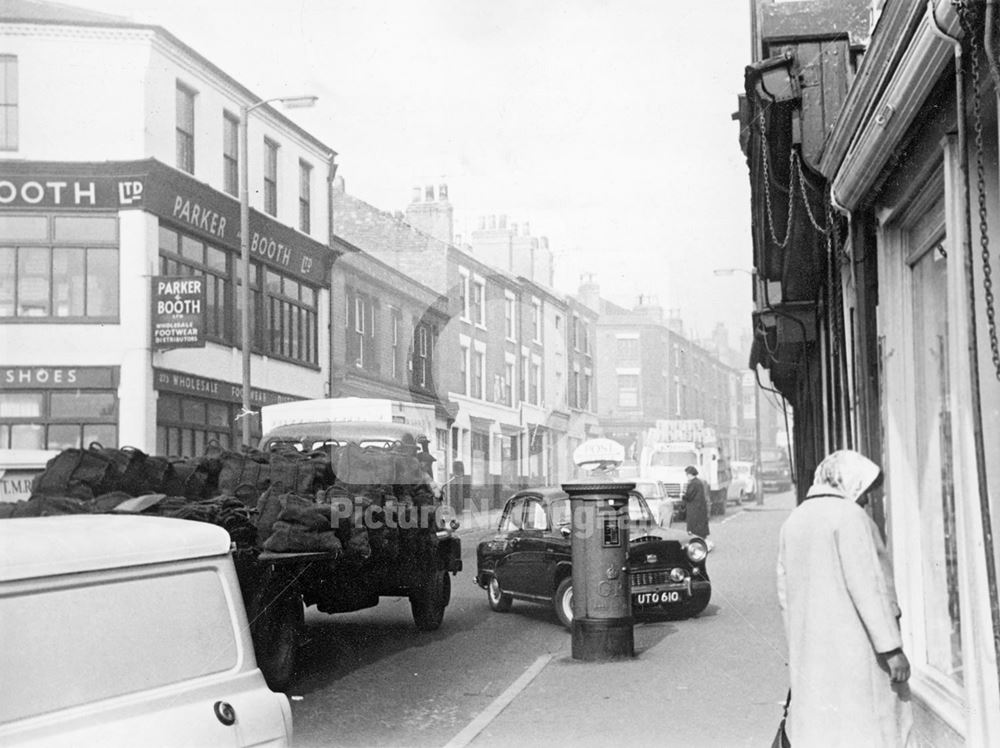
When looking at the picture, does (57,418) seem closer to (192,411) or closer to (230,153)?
(192,411)

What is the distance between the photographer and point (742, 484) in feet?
164

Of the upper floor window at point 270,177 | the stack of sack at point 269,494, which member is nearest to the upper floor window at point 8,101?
the upper floor window at point 270,177

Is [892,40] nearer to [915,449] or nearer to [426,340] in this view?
[915,449]

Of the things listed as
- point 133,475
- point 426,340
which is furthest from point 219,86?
point 133,475

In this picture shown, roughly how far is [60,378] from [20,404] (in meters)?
0.98

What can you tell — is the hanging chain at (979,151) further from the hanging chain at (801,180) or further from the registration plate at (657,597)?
the registration plate at (657,597)

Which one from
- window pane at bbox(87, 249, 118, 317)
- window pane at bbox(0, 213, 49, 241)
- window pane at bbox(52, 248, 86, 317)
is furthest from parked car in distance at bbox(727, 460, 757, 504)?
window pane at bbox(0, 213, 49, 241)

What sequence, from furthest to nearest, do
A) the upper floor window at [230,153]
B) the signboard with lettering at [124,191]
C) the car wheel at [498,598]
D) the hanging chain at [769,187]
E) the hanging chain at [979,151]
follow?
the upper floor window at [230,153]
the signboard with lettering at [124,191]
the car wheel at [498,598]
the hanging chain at [769,187]
the hanging chain at [979,151]

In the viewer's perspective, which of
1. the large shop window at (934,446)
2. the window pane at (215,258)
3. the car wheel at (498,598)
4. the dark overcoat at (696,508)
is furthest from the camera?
the window pane at (215,258)

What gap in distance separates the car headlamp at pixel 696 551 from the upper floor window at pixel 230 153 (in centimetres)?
1794

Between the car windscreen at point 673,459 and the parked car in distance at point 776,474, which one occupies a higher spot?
the car windscreen at point 673,459

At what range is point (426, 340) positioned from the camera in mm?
37125

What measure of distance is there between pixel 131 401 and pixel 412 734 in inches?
665

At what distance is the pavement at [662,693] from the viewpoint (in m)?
6.91
